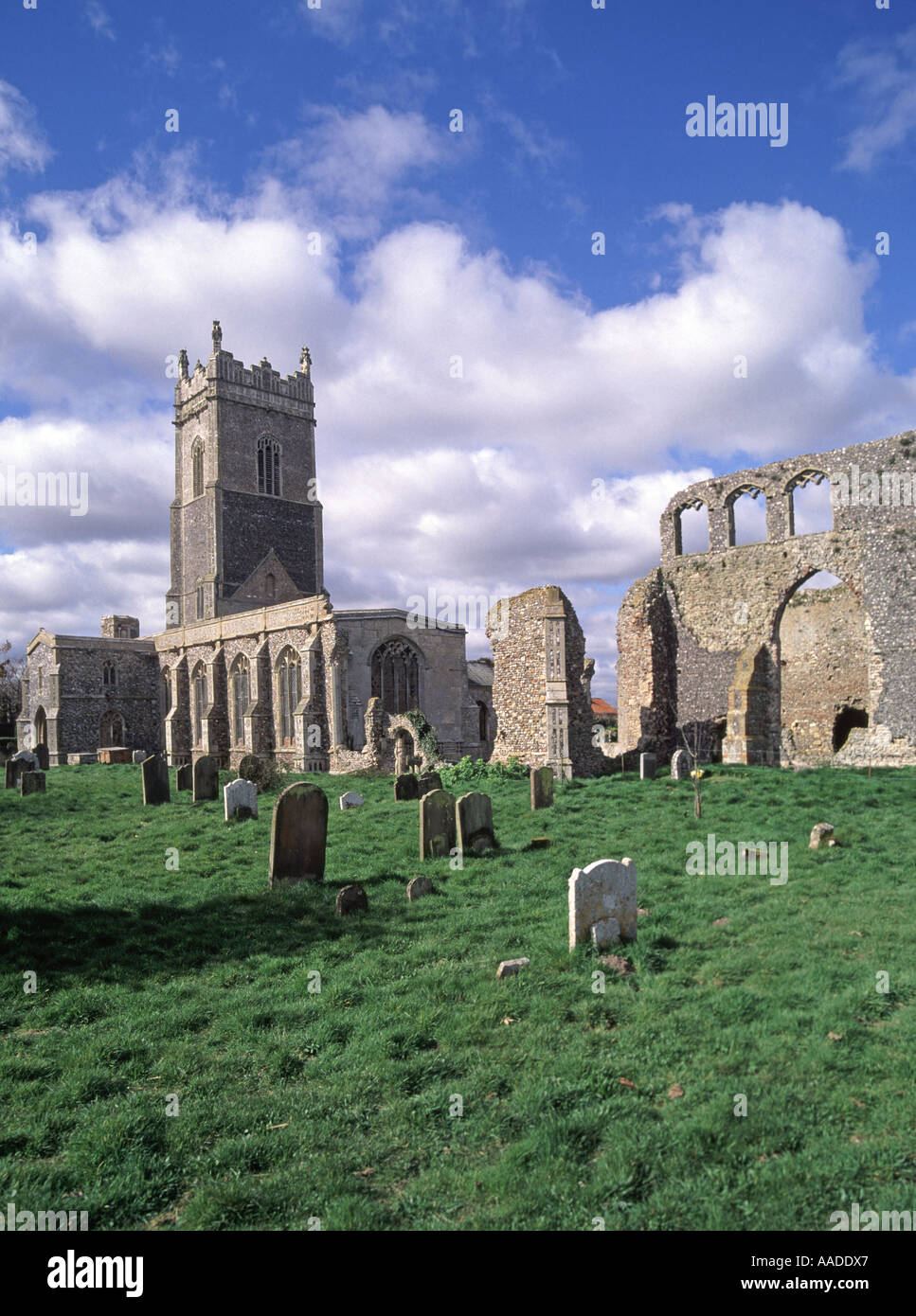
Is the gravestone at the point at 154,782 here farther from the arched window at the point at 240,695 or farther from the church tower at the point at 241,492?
the church tower at the point at 241,492

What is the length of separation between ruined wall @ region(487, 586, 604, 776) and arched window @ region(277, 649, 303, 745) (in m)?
11.1

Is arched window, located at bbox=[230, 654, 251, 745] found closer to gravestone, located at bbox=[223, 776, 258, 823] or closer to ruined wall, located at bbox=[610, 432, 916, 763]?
ruined wall, located at bbox=[610, 432, 916, 763]

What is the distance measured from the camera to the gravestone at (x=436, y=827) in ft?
32.8

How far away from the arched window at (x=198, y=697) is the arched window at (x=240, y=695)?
2.19 metres

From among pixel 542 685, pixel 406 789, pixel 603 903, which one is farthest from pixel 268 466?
pixel 603 903

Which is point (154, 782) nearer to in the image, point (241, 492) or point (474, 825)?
point (474, 825)

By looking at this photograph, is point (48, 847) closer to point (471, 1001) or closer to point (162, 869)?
point (162, 869)

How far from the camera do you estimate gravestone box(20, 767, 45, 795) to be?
1744cm

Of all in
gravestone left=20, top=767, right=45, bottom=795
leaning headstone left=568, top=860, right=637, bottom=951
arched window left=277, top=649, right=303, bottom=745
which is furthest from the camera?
arched window left=277, top=649, right=303, bottom=745

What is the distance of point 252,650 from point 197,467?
788 inches

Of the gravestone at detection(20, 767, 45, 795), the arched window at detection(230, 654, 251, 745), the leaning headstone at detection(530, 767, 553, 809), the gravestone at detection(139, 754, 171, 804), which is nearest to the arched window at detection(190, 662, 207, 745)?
the arched window at detection(230, 654, 251, 745)
